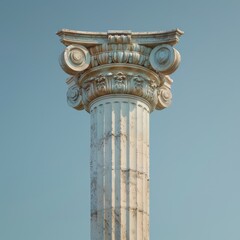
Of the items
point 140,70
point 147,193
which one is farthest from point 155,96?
point 147,193

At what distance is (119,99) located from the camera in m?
31.4

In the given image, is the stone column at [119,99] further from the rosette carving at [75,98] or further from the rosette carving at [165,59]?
the rosette carving at [75,98]

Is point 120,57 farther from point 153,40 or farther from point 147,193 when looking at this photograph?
point 147,193

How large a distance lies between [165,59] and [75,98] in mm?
4013

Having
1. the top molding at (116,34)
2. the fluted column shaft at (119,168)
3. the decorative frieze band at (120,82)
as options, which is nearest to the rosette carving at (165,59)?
the top molding at (116,34)

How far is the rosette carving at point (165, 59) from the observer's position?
103 ft

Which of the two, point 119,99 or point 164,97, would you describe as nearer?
point 119,99

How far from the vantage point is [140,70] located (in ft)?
104

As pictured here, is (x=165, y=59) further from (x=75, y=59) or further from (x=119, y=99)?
(x=75, y=59)

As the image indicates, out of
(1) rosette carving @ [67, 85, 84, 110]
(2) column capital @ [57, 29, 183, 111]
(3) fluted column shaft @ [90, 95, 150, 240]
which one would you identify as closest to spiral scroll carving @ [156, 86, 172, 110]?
(2) column capital @ [57, 29, 183, 111]

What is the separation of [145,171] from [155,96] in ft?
10.1

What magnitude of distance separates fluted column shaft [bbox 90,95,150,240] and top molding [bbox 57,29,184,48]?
203cm

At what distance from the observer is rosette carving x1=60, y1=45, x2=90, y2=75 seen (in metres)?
31.6

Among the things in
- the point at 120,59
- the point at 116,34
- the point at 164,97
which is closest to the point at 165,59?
the point at 120,59
